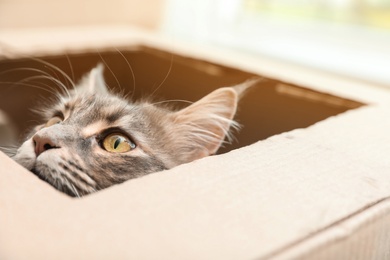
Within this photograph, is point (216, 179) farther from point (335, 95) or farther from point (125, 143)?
point (335, 95)

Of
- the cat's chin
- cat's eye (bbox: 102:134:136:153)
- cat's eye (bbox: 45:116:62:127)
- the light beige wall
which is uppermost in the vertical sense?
cat's eye (bbox: 102:134:136:153)

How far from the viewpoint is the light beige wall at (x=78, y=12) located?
153 cm

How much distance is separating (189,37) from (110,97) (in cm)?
79

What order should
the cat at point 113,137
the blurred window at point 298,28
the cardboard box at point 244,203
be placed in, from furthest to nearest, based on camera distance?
the blurred window at point 298,28 < the cat at point 113,137 < the cardboard box at point 244,203

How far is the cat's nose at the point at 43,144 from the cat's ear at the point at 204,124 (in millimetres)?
190

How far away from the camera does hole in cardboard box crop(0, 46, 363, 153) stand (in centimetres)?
81

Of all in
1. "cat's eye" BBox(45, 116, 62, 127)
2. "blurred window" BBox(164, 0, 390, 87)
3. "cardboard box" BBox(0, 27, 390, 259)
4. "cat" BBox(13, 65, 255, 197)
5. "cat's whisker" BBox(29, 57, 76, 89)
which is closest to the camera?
"cardboard box" BBox(0, 27, 390, 259)

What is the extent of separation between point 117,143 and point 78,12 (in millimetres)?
1028

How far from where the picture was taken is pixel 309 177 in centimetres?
57

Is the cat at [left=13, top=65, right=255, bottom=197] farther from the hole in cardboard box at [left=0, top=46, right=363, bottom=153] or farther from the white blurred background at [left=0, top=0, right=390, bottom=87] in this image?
the white blurred background at [left=0, top=0, right=390, bottom=87]

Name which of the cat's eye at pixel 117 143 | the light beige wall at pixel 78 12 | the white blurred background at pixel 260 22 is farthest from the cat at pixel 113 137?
the light beige wall at pixel 78 12

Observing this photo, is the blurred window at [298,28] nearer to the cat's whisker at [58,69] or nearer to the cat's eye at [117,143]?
the cat's whisker at [58,69]

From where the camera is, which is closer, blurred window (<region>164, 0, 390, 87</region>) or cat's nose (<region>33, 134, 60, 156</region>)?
cat's nose (<region>33, 134, 60, 156</region>)

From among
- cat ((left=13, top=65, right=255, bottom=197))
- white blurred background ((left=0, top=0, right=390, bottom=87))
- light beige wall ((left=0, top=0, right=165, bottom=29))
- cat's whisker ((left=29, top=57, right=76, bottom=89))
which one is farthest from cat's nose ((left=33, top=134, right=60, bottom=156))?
light beige wall ((left=0, top=0, right=165, bottom=29))
